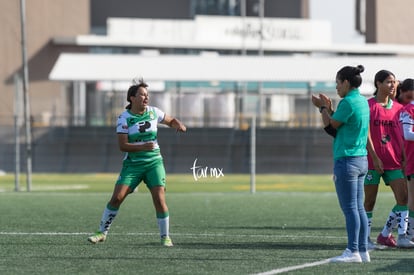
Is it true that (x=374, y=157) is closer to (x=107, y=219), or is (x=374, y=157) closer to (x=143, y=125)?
(x=143, y=125)

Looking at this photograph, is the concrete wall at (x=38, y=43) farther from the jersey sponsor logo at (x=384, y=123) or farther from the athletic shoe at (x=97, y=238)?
the jersey sponsor logo at (x=384, y=123)

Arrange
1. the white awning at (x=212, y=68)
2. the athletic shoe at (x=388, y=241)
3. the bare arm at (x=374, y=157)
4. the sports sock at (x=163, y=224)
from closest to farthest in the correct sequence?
1. the bare arm at (x=374, y=157)
2. the sports sock at (x=163, y=224)
3. the athletic shoe at (x=388, y=241)
4. the white awning at (x=212, y=68)

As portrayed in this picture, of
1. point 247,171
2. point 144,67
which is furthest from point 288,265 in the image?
point 144,67

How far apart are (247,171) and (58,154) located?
314 inches

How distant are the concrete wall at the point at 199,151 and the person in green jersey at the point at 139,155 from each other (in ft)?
107

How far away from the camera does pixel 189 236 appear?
16.2 m

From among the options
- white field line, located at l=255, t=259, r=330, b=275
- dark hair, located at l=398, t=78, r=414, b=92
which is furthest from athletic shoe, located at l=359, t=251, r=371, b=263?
dark hair, located at l=398, t=78, r=414, b=92

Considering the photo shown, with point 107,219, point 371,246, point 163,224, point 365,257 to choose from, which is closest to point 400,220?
point 371,246

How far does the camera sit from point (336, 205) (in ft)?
80.4

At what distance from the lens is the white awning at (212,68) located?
53.0 m

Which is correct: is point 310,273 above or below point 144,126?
below

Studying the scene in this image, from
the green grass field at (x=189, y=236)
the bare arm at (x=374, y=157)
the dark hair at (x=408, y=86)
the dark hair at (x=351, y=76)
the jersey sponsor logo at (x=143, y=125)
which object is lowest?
the green grass field at (x=189, y=236)

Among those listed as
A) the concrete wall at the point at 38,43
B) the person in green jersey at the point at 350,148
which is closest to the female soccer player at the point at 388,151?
the person in green jersey at the point at 350,148

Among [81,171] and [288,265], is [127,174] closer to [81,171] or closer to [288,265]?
[288,265]
